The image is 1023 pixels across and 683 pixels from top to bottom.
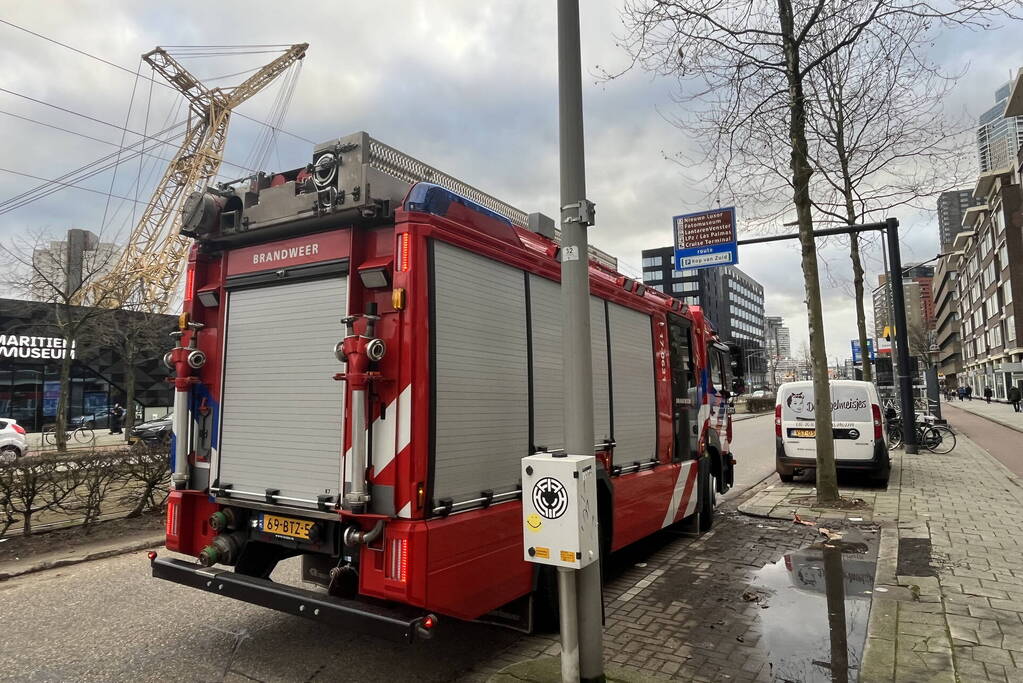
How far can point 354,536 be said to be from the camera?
3426 millimetres

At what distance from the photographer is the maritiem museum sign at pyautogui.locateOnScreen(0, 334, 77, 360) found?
91.3 feet

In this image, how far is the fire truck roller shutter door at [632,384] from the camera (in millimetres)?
A: 5805

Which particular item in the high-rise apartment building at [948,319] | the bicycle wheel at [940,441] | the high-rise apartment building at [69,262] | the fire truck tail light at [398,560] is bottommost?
the bicycle wheel at [940,441]

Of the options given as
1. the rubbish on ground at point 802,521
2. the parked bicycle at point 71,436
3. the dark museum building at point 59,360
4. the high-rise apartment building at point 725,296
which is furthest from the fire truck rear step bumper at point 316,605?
the high-rise apartment building at point 725,296

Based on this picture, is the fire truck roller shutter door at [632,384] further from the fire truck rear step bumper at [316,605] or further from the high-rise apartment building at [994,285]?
the high-rise apartment building at [994,285]

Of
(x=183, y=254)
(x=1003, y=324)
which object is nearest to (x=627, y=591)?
(x=183, y=254)

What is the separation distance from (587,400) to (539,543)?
32.7 inches

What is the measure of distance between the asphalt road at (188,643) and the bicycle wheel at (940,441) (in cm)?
1594

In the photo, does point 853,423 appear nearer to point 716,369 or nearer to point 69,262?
point 716,369

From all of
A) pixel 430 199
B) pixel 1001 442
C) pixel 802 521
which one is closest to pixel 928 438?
pixel 1001 442

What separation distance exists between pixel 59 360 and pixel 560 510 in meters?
34.2

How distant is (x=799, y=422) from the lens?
11.5m

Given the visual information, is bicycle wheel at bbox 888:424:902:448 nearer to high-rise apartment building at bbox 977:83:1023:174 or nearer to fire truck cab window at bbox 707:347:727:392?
fire truck cab window at bbox 707:347:727:392

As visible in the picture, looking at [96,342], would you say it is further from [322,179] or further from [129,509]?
[322,179]
